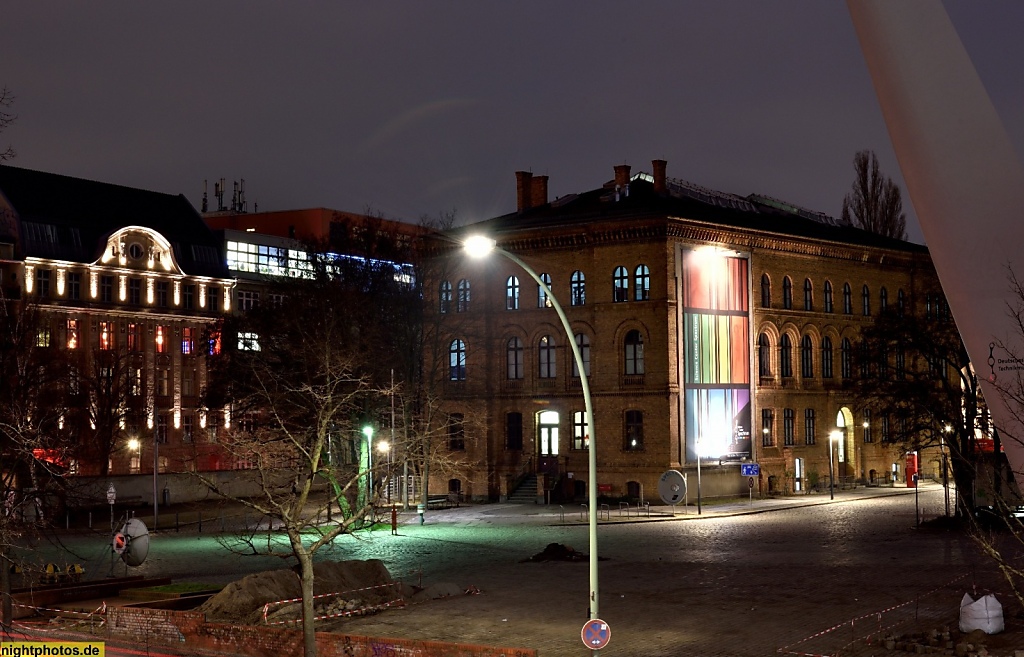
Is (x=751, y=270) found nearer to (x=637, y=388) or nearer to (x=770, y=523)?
(x=637, y=388)

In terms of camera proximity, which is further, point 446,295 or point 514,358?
point 446,295

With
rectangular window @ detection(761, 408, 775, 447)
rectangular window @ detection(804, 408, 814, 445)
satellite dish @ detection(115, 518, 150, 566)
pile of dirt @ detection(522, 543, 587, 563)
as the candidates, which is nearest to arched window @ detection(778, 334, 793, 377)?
rectangular window @ detection(761, 408, 775, 447)

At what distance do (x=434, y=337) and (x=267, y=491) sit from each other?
43358 millimetres

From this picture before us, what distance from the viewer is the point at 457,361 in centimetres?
7138

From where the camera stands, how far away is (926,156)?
61.2 ft

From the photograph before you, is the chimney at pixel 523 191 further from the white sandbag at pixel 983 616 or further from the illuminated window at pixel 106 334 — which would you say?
the white sandbag at pixel 983 616

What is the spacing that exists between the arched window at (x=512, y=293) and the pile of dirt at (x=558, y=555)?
28.9 m

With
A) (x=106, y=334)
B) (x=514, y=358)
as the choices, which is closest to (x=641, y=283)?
(x=514, y=358)

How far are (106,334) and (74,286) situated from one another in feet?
13.3

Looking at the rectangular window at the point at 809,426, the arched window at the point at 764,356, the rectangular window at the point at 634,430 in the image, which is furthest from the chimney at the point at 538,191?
the rectangular window at the point at 809,426

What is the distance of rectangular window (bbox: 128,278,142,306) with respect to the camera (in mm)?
92500

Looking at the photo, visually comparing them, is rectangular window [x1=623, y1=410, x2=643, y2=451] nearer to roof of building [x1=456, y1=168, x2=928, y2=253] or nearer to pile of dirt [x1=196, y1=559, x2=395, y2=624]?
roof of building [x1=456, y1=168, x2=928, y2=253]

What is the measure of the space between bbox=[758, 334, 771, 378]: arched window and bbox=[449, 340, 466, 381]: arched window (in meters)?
16.0

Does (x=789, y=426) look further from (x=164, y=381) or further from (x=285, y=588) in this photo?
(x=164, y=381)
